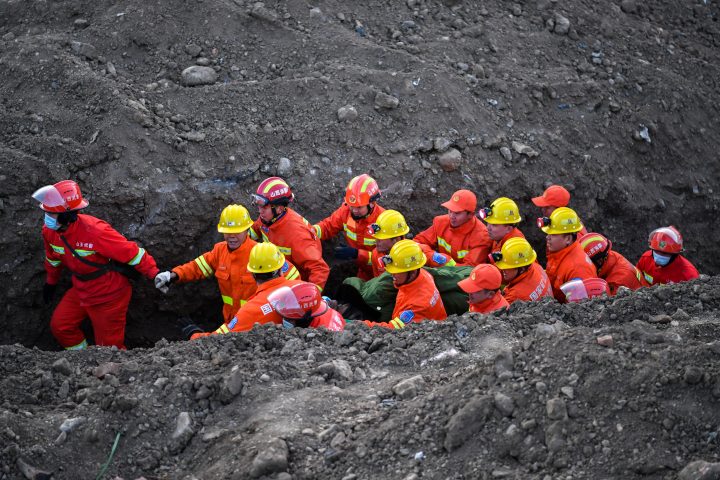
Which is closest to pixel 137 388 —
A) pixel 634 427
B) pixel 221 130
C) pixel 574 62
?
pixel 634 427

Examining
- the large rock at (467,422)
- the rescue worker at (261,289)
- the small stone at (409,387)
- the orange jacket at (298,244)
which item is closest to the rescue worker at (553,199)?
the orange jacket at (298,244)

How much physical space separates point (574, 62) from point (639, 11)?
209 centimetres

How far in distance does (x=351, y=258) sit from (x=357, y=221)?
1.82ft

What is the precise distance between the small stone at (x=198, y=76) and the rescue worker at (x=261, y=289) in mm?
3557

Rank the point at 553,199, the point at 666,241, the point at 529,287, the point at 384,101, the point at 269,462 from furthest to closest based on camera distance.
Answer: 1. the point at 384,101
2. the point at 553,199
3. the point at 666,241
4. the point at 529,287
5. the point at 269,462

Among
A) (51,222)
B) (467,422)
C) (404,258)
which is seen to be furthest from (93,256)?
(467,422)

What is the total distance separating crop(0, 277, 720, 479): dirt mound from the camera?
499 cm

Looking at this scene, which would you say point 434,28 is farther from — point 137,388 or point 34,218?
point 137,388

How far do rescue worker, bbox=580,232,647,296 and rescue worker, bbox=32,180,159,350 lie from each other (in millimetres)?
4782

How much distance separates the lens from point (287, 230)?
9078 mm

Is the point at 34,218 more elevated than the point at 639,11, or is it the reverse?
the point at 639,11

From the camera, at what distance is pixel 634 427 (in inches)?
195

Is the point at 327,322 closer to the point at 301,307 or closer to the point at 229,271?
the point at 301,307

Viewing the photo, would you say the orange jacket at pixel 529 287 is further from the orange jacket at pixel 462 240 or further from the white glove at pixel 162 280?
the white glove at pixel 162 280
